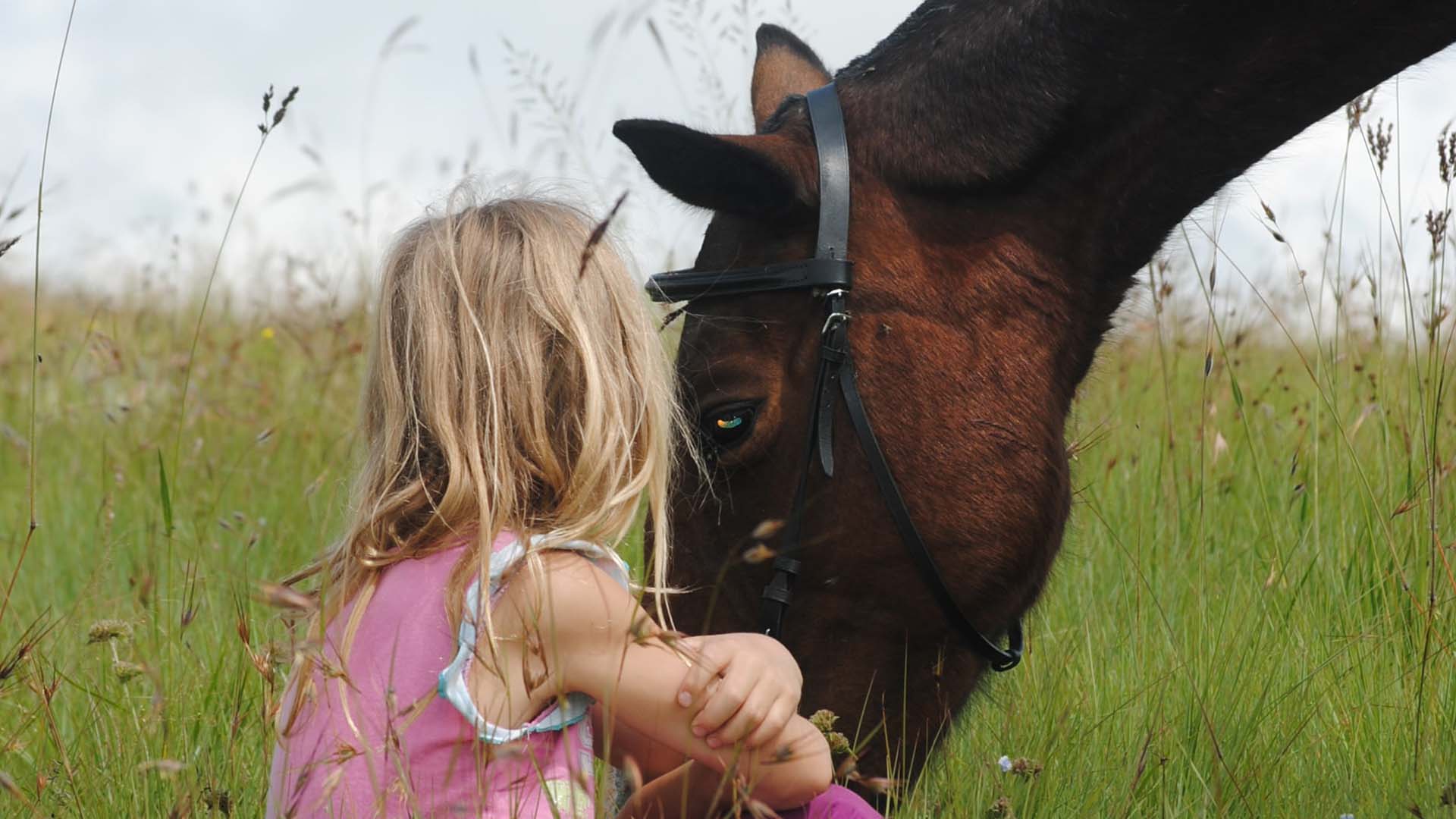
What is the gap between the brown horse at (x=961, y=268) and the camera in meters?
2.72

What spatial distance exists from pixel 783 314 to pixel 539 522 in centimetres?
79

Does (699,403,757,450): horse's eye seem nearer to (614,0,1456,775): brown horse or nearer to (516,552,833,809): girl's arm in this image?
(614,0,1456,775): brown horse

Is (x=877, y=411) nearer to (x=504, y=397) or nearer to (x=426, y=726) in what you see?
(x=504, y=397)

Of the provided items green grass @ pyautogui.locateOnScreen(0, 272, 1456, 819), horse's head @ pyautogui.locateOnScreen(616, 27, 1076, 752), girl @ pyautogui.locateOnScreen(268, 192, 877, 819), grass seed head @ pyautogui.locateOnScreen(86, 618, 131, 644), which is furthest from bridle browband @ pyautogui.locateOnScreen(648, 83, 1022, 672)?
grass seed head @ pyautogui.locateOnScreen(86, 618, 131, 644)

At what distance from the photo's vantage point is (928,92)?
2.89 m

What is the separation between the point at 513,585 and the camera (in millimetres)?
1988

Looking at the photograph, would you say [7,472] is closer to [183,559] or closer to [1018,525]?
[183,559]

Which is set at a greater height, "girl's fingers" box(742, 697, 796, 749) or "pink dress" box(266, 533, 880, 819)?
"girl's fingers" box(742, 697, 796, 749)

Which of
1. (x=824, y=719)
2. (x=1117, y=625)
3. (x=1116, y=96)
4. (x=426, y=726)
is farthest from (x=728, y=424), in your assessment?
(x=1117, y=625)

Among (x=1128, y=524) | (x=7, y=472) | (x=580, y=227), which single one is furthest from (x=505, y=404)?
(x=7, y=472)

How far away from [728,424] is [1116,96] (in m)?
1.11

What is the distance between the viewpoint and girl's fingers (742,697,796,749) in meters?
1.95

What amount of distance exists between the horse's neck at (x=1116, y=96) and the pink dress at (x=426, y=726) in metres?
1.32

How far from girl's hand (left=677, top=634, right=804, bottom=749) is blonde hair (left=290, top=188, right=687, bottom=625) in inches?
8.1
